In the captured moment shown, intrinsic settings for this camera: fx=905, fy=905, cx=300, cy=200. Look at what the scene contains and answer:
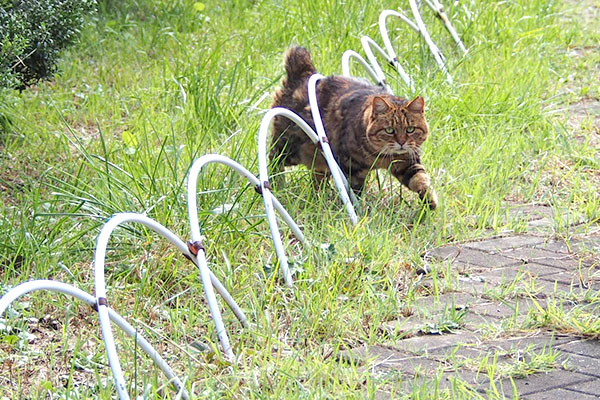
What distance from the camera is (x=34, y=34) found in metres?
4.90

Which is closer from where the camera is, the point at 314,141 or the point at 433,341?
the point at 433,341

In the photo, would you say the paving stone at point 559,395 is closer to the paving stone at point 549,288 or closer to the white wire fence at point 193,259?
the paving stone at point 549,288

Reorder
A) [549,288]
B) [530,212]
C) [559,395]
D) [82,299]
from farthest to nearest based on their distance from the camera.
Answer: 1. [530,212]
2. [549,288]
3. [559,395]
4. [82,299]

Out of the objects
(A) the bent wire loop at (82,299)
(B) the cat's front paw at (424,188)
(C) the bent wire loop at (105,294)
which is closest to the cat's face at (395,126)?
(B) the cat's front paw at (424,188)

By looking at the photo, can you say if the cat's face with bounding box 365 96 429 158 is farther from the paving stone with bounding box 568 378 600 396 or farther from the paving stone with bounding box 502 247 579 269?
the paving stone with bounding box 568 378 600 396

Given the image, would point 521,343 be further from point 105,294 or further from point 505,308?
point 105,294

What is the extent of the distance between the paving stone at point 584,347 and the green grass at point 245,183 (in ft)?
1.99

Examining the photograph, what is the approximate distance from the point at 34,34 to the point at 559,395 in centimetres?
335

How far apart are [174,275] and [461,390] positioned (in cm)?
145

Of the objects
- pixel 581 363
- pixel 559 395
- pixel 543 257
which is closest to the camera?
pixel 559 395

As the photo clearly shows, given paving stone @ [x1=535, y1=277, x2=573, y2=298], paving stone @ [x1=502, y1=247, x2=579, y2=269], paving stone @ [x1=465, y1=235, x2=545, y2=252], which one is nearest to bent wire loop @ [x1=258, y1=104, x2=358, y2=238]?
paving stone @ [x1=465, y1=235, x2=545, y2=252]

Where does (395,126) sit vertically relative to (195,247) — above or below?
below

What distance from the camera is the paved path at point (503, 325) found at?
3.14 m

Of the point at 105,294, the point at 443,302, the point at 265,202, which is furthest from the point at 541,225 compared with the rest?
the point at 105,294
